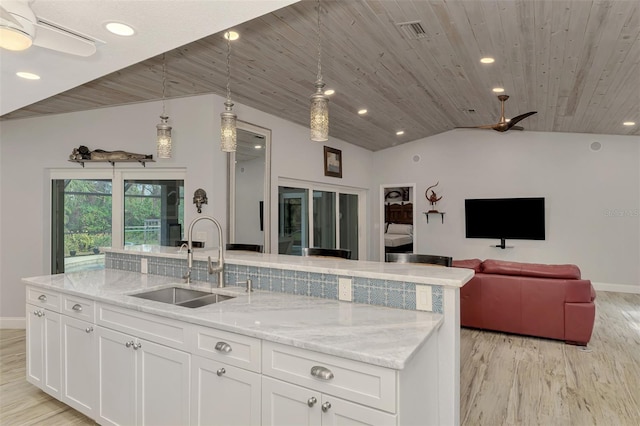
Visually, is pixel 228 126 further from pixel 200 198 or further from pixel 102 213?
pixel 102 213

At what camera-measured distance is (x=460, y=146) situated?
24.9 ft

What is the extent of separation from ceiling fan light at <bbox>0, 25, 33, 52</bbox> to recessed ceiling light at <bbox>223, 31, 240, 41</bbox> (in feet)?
4.66

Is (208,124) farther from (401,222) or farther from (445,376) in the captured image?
(401,222)

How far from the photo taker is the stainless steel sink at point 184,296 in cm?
251

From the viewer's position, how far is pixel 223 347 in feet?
5.97

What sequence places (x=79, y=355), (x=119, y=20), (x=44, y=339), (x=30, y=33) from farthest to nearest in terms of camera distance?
1. (x=44, y=339)
2. (x=79, y=355)
3. (x=119, y=20)
4. (x=30, y=33)

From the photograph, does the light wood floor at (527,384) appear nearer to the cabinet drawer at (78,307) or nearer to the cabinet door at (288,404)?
the cabinet drawer at (78,307)

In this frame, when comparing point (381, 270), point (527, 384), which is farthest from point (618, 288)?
point (381, 270)

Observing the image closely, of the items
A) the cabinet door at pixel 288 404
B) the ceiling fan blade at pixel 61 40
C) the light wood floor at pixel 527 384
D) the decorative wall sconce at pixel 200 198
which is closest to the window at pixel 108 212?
the decorative wall sconce at pixel 200 198

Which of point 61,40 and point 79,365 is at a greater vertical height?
point 61,40

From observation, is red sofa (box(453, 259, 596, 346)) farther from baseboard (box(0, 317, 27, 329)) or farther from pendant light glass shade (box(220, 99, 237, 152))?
baseboard (box(0, 317, 27, 329))

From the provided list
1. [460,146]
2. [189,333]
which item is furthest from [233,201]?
[460,146]

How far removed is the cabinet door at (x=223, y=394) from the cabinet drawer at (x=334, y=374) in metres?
0.14

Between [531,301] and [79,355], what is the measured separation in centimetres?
425
